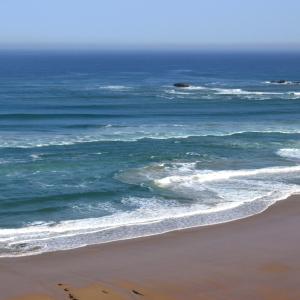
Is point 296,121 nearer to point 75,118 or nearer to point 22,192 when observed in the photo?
point 75,118

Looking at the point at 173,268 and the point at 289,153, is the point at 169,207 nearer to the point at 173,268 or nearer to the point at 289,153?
the point at 173,268

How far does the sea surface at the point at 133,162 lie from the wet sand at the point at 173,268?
1.09 metres

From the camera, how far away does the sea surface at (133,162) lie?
22422 mm

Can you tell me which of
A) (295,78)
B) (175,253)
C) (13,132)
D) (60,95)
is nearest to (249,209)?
(175,253)

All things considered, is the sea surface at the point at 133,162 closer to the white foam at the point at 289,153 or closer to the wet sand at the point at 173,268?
the white foam at the point at 289,153

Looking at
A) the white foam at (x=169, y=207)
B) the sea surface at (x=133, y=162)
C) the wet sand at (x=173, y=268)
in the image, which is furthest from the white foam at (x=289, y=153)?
the wet sand at (x=173, y=268)

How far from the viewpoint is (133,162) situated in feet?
104

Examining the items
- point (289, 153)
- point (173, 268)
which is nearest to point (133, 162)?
point (289, 153)

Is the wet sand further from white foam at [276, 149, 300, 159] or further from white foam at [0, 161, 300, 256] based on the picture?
white foam at [276, 149, 300, 159]

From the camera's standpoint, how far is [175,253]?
18984 mm

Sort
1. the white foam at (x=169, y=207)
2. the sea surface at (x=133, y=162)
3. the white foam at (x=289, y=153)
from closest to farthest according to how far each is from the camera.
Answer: the white foam at (x=169, y=207) → the sea surface at (x=133, y=162) → the white foam at (x=289, y=153)

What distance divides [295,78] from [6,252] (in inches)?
2820

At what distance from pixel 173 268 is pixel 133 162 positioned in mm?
14681

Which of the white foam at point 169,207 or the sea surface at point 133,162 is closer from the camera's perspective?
the white foam at point 169,207
